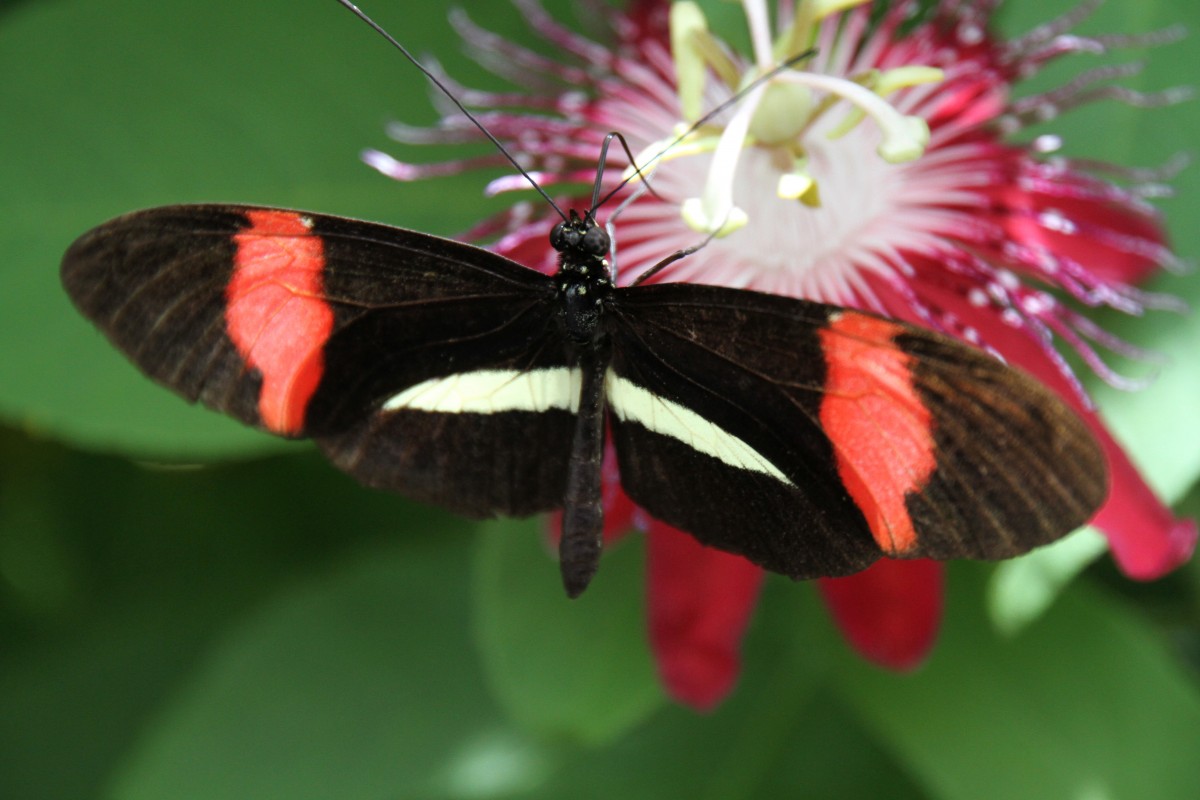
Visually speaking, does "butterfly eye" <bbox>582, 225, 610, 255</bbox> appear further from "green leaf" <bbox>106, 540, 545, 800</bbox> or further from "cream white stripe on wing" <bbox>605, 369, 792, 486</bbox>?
"green leaf" <bbox>106, 540, 545, 800</bbox>

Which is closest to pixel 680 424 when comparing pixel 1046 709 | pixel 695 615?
pixel 695 615

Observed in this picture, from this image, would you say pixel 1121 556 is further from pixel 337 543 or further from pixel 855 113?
pixel 337 543

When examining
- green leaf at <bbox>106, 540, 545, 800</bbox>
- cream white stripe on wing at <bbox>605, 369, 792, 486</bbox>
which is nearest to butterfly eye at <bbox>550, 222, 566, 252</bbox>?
cream white stripe on wing at <bbox>605, 369, 792, 486</bbox>

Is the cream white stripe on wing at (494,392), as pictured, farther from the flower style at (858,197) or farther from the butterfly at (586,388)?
the flower style at (858,197)

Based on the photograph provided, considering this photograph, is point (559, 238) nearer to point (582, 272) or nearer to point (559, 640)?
point (582, 272)

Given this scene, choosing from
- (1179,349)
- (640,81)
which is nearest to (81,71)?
(640,81)

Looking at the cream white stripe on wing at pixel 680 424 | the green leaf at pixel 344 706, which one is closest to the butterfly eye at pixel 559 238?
the cream white stripe on wing at pixel 680 424

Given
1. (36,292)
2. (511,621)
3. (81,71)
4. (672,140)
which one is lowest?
(511,621)
